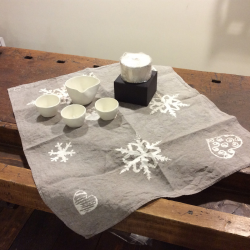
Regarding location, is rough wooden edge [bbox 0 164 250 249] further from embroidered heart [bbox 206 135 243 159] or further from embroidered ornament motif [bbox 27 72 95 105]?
embroidered ornament motif [bbox 27 72 95 105]

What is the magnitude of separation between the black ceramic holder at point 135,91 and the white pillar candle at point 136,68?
0.01m

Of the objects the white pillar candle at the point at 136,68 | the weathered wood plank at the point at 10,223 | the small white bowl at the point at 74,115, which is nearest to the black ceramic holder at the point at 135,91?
the white pillar candle at the point at 136,68

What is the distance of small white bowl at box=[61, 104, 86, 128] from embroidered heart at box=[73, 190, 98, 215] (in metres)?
0.21

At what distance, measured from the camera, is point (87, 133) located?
2.13 ft

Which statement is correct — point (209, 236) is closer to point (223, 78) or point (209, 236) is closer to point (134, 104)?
point (134, 104)

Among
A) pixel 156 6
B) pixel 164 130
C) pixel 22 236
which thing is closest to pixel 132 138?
pixel 164 130

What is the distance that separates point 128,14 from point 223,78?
2.27ft

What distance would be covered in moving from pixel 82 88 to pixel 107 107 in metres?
0.13

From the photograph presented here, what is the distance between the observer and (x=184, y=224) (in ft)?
1.57

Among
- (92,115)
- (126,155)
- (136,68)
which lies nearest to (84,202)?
(126,155)

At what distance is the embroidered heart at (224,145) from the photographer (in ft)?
1.91

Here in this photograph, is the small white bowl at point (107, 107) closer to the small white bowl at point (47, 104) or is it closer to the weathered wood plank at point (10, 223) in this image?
the small white bowl at point (47, 104)

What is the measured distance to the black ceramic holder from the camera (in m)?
0.71

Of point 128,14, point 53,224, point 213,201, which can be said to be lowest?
point 53,224
